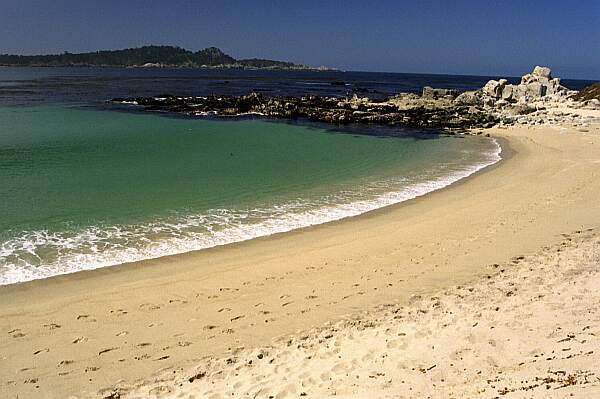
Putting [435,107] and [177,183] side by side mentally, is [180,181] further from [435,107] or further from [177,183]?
[435,107]

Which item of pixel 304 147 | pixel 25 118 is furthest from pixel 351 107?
pixel 25 118

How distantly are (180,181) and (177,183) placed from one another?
338mm

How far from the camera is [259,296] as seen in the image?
824 cm

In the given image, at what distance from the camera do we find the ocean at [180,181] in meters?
10.8

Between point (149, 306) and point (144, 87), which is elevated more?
point (144, 87)

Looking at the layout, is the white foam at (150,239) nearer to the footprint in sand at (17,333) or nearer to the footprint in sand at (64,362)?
the footprint in sand at (17,333)

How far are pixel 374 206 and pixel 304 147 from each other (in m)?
11.5

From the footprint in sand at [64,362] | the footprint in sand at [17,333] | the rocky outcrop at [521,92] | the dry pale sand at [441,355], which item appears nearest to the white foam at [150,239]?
the footprint in sand at [17,333]

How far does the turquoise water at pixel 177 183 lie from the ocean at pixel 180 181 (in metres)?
0.04

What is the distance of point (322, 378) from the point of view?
18.1 feet

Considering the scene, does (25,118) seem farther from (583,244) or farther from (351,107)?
(583,244)

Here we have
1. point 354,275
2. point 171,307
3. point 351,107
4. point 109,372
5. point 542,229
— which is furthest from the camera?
point 351,107

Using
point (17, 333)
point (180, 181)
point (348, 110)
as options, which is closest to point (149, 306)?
point (17, 333)

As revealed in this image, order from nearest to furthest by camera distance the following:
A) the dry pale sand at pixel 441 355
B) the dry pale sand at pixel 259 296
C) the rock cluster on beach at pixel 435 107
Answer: the dry pale sand at pixel 441 355
the dry pale sand at pixel 259 296
the rock cluster on beach at pixel 435 107
